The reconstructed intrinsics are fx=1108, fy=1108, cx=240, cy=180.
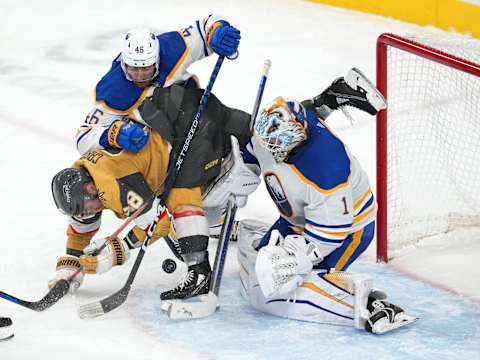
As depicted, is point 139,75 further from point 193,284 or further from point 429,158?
point 429,158

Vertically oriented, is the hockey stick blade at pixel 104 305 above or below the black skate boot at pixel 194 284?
below

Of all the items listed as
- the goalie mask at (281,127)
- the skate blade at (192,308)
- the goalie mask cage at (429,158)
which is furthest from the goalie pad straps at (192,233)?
the goalie mask cage at (429,158)

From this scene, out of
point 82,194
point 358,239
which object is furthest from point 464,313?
point 82,194

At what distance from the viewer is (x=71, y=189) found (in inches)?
148

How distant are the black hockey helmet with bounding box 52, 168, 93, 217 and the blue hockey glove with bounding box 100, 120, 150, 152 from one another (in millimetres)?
158

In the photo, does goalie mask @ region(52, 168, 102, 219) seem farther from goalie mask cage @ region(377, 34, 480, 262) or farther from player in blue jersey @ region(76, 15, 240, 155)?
goalie mask cage @ region(377, 34, 480, 262)

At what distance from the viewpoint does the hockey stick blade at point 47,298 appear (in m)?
3.77

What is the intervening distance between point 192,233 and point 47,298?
56 cm

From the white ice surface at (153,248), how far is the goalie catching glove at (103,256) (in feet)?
0.38

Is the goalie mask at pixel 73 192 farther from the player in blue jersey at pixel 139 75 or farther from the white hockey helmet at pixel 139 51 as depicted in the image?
the white hockey helmet at pixel 139 51

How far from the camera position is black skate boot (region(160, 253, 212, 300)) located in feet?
12.5

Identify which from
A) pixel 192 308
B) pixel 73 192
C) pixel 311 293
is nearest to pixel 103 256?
pixel 73 192

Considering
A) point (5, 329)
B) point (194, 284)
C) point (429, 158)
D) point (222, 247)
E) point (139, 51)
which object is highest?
point (139, 51)

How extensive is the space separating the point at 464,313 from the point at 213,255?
1.07 metres
